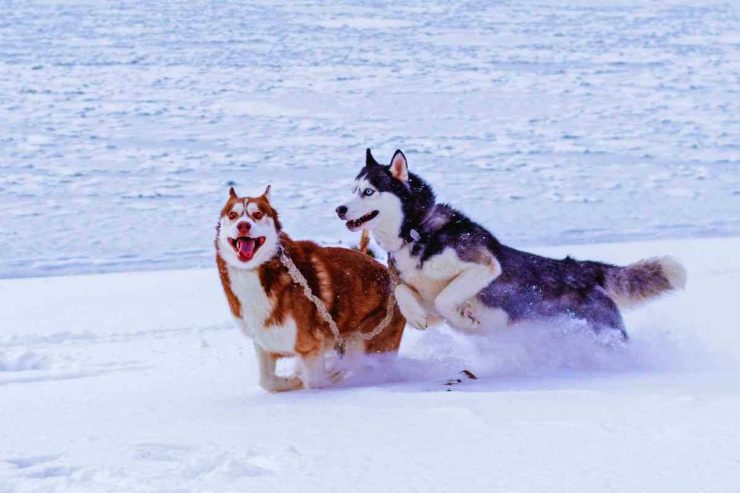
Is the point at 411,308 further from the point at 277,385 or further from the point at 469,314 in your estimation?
the point at 277,385

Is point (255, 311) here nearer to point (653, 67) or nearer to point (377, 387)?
point (377, 387)

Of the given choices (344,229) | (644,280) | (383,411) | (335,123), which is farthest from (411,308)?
(335,123)

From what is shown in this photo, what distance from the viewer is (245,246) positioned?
162 inches

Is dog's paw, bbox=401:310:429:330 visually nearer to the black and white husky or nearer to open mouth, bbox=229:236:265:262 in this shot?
the black and white husky

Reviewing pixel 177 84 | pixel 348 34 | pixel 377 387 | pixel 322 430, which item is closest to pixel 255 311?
pixel 377 387

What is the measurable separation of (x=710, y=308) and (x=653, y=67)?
14.6 metres

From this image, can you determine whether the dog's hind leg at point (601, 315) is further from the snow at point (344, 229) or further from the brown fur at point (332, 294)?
the brown fur at point (332, 294)

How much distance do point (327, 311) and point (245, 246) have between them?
48cm

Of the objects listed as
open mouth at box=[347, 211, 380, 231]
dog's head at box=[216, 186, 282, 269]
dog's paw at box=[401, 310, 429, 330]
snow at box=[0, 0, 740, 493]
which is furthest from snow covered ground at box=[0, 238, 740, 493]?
open mouth at box=[347, 211, 380, 231]

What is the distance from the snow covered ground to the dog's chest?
320 millimetres

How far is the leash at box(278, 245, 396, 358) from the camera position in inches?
167

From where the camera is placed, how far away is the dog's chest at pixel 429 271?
4414 millimetres

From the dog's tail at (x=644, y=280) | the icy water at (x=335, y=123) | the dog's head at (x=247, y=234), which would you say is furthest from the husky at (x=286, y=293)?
the icy water at (x=335, y=123)

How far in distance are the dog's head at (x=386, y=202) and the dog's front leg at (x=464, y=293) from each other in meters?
0.30
